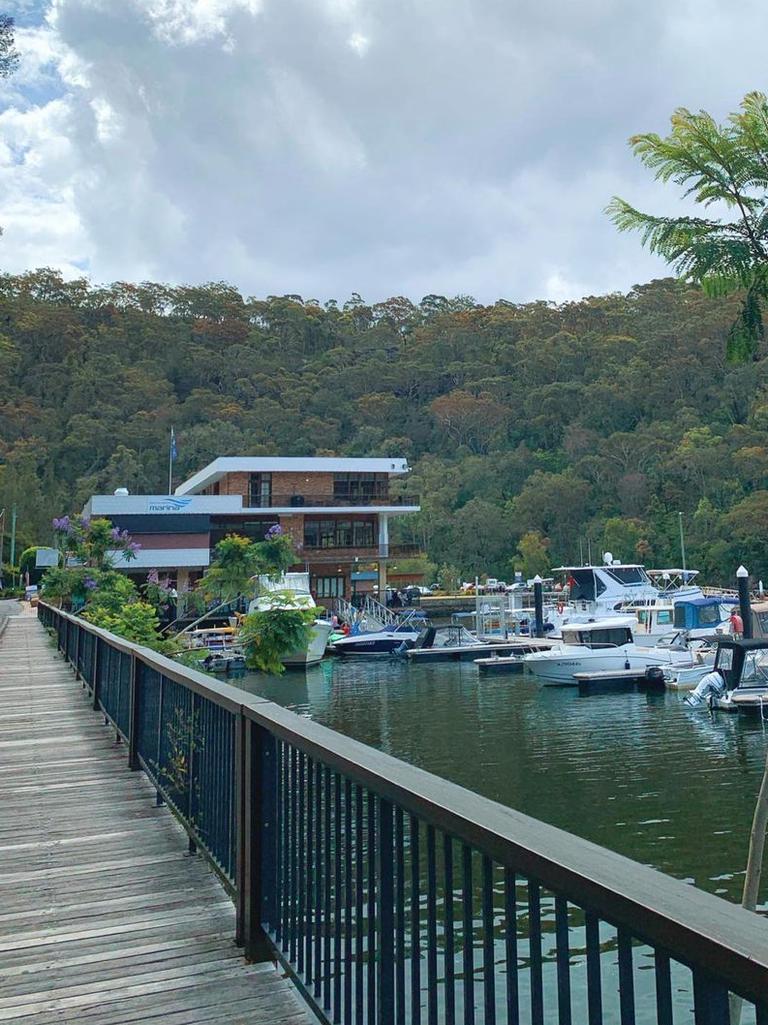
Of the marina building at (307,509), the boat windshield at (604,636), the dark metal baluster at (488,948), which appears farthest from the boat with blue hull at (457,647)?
the dark metal baluster at (488,948)

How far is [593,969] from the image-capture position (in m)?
1.28

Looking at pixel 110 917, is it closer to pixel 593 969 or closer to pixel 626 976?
pixel 593 969

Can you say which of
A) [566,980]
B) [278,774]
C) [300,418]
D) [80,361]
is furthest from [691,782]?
[80,361]

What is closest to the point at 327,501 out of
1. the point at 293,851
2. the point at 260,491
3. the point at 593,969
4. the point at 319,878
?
the point at 260,491

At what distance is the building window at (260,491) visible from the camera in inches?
1674

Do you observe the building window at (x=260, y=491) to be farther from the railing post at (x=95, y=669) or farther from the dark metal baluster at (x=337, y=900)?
the dark metal baluster at (x=337, y=900)

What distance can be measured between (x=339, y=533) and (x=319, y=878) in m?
41.6

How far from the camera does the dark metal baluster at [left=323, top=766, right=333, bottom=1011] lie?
223 cm

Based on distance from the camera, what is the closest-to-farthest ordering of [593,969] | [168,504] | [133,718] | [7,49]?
[593,969] < [133,718] < [7,49] < [168,504]

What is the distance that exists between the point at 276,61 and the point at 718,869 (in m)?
23.1

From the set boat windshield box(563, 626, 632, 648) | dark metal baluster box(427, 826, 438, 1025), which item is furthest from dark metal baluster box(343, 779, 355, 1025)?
boat windshield box(563, 626, 632, 648)

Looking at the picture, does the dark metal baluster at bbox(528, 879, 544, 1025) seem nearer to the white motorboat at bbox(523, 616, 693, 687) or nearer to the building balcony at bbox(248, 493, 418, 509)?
the white motorboat at bbox(523, 616, 693, 687)

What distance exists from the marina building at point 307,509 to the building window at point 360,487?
0.18ft

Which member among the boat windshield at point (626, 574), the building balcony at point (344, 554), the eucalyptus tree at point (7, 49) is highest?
the eucalyptus tree at point (7, 49)
